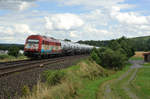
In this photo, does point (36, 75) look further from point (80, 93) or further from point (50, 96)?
point (50, 96)

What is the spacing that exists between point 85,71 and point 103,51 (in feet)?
73.8

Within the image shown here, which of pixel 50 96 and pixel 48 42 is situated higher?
pixel 48 42

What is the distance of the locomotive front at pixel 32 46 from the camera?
32969 millimetres

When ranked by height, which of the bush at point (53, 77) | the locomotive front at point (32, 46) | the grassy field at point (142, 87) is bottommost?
the grassy field at point (142, 87)

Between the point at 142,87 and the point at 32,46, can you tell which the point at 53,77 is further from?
the point at 32,46

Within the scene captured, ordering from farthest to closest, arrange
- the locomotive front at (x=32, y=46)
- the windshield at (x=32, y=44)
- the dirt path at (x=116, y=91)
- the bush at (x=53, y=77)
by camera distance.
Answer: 1. the windshield at (x=32, y=44)
2. the locomotive front at (x=32, y=46)
3. the bush at (x=53, y=77)
4. the dirt path at (x=116, y=91)

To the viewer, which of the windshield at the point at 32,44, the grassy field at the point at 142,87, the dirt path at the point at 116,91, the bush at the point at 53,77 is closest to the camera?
the dirt path at the point at 116,91

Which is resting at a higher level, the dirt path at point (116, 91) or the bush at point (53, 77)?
the bush at point (53, 77)

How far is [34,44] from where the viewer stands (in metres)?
33.6

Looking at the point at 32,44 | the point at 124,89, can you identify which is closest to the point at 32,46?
the point at 32,44

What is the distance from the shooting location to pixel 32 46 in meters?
33.5

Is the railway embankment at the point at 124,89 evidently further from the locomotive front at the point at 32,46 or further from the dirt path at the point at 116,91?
the locomotive front at the point at 32,46

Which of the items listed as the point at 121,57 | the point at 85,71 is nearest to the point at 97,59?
the point at 121,57

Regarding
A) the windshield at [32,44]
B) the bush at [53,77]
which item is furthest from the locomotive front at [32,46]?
the bush at [53,77]
